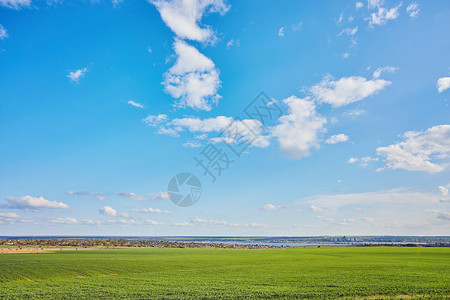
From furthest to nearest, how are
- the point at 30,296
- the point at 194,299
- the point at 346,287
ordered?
the point at 346,287 → the point at 30,296 → the point at 194,299

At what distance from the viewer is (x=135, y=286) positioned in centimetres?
3484

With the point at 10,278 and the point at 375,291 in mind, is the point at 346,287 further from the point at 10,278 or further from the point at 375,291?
the point at 10,278

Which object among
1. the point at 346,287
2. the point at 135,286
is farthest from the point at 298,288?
the point at 135,286

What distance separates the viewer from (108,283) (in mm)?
37156

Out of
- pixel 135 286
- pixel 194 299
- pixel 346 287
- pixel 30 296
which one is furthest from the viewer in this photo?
pixel 135 286

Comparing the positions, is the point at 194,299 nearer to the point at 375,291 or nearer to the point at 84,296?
the point at 84,296

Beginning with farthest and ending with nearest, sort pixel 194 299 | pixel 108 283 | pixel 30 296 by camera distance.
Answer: pixel 108 283
pixel 30 296
pixel 194 299

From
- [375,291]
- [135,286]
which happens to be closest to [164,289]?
[135,286]

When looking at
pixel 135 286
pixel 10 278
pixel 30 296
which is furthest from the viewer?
pixel 10 278

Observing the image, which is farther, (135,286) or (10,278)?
(10,278)

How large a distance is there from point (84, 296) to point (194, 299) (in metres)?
12.7

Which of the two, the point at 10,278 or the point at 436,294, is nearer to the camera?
the point at 436,294

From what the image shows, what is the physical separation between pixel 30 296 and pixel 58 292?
2.72 meters

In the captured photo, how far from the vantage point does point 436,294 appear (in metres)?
27.8
